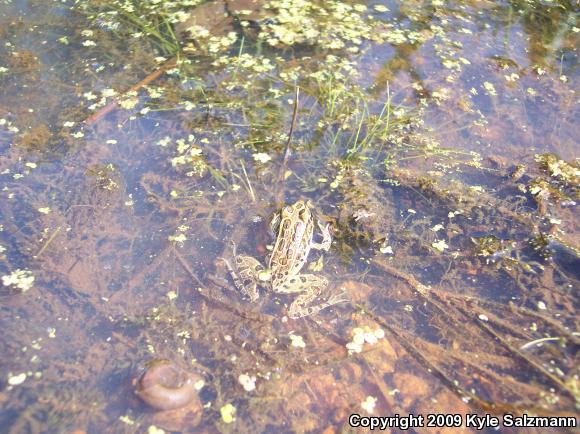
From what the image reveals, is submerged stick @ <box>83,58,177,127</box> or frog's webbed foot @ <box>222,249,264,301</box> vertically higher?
submerged stick @ <box>83,58,177,127</box>

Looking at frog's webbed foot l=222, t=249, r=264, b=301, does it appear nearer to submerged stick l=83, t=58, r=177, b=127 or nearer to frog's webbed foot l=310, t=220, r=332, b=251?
frog's webbed foot l=310, t=220, r=332, b=251

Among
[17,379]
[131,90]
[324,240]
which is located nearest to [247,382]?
[324,240]

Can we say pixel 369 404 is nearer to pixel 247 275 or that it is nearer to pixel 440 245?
pixel 247 275

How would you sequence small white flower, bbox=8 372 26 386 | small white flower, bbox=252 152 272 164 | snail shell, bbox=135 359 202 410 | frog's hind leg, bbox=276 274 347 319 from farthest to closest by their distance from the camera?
small white flower, bbox=252 152 272 164 < frog's hind leg, bbox=276 274 347 319 < small white flower, bbox=8 372 26 386 < snail shell, bbox=135 359 202 410

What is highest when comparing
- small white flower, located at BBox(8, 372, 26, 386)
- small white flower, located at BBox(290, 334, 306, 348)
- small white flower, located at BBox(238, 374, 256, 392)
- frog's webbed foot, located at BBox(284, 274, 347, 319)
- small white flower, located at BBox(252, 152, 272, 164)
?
small white flower, located at BBox(252, 152, 272, 164)

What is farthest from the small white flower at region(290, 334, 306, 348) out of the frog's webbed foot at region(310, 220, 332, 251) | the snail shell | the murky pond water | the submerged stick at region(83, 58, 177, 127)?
the submerged stick at region(83, 58, 177, 127)

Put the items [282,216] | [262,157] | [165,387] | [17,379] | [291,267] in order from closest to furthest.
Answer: [165,387]
[17,379]
[291,267]
[282,216]
[262,157]
